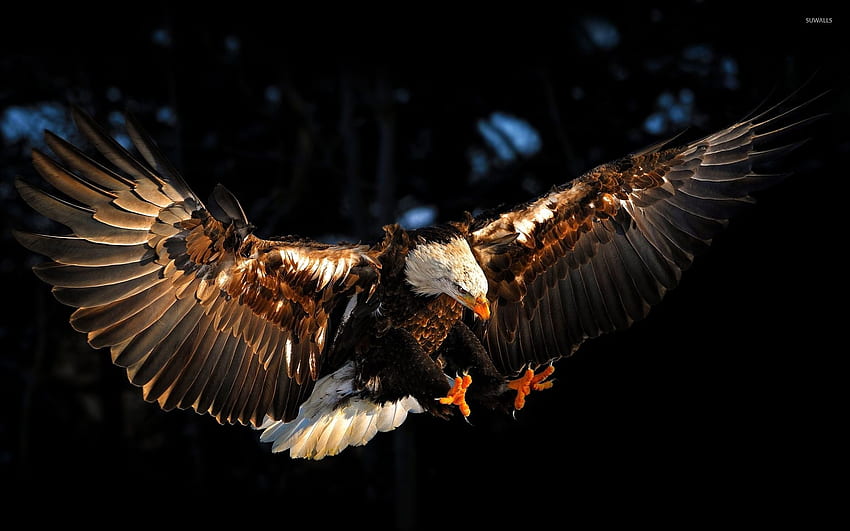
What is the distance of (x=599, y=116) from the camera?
577 centimetres

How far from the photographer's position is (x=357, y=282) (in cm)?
280

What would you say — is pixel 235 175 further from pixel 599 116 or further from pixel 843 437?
pixel 843 437

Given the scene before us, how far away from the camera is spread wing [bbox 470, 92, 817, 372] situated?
317 centimetres

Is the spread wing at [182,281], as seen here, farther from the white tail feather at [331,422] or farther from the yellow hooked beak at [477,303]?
the yellow hooked beak at [477,303]

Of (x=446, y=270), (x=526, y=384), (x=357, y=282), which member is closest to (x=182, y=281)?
(x=357, y=282)

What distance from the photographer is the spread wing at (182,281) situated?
2.24 metres

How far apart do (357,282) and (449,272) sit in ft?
1.17

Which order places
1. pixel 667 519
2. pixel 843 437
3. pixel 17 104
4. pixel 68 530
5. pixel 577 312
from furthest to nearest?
pixel 68 530 → pixel 17 104 → pixel 667 519 → pixel 843 437 → pixel 577 312

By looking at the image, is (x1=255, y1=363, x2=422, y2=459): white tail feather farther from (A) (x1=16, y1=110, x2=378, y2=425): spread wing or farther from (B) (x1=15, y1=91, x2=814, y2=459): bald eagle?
(A) (x1=16, y1=110, x2=378, y2=425): spread wing

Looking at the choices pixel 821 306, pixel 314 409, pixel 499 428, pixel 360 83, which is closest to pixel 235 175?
pixel 360 83

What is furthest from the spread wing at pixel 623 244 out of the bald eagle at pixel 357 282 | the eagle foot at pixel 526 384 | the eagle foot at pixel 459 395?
the eagle foot at pixel 459 395

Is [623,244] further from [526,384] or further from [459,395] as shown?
[459,395]

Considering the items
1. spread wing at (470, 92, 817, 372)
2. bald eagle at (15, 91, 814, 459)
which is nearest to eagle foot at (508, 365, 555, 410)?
bald eagle at (15, 91, 814, 459)

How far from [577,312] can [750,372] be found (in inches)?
87.7
